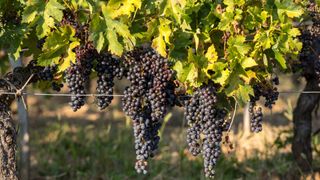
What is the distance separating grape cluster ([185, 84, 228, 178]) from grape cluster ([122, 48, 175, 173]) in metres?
0.19

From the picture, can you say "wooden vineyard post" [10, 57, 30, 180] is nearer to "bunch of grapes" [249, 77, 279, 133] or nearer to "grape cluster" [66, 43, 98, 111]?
"grape cluster" [66, 43, 98, 111]

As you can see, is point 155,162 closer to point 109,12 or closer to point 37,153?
point 37,153

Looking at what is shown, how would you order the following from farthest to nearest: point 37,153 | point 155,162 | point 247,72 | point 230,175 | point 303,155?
point 37,153
point 155,162
point 230,175
point 303,155
point 247,72

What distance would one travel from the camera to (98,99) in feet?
15.0

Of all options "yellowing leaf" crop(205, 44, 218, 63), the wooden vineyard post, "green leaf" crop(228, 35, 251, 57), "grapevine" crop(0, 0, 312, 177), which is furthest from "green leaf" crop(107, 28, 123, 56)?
the wooden vineyard post

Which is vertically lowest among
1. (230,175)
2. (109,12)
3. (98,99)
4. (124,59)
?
Answer: (230,175)

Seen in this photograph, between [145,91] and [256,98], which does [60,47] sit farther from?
[256,98]

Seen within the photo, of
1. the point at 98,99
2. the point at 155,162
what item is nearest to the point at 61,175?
the point at 155,162

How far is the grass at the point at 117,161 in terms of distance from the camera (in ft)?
24.1

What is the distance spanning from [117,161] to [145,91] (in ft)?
11.6

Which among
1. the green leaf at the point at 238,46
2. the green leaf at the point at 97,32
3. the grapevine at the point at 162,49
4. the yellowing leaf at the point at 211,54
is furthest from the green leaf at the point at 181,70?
the green leaf at the point at 97,32

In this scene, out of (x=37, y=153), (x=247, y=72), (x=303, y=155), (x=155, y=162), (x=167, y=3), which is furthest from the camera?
(x=37, y=153)

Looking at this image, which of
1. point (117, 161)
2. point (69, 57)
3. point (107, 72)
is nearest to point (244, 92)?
point (107, 72)

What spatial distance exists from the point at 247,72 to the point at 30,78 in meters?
1.57
